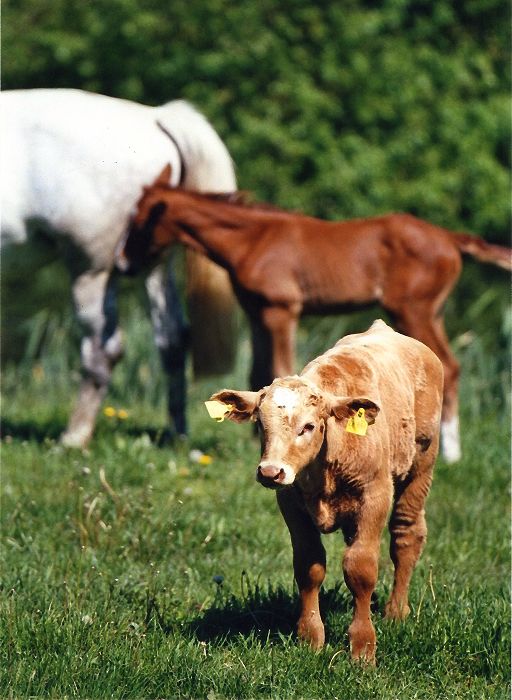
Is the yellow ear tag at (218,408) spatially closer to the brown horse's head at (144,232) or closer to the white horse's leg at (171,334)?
the brown horse's head at (144,232)

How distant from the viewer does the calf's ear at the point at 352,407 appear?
3424 mm

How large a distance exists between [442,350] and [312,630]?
3204mm

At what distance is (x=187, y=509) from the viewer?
5379mm

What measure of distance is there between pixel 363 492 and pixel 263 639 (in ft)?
2.23

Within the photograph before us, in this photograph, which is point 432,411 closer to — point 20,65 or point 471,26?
point 20,65

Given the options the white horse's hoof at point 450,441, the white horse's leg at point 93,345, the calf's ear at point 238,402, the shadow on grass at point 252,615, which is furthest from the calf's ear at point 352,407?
the white horse's leg at point 93,345

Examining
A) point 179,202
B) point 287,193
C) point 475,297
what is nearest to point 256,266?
point 179,202

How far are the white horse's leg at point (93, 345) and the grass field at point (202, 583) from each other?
0.17 meters

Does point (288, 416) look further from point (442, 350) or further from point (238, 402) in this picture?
point (442, 350)

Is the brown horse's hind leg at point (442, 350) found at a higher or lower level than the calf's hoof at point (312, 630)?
lower

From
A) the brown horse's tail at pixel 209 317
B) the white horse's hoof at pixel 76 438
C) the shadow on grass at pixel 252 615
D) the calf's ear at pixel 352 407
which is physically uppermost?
the calf's ear at pixel 352 407

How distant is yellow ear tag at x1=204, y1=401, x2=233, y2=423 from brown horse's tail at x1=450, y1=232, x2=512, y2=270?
11.7ft

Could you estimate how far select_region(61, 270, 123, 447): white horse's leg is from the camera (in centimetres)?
662

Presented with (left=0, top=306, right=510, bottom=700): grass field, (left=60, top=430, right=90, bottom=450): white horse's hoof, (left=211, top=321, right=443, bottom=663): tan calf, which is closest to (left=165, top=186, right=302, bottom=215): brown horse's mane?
(left=0, top=306, right=510, bottom=700): grass field
